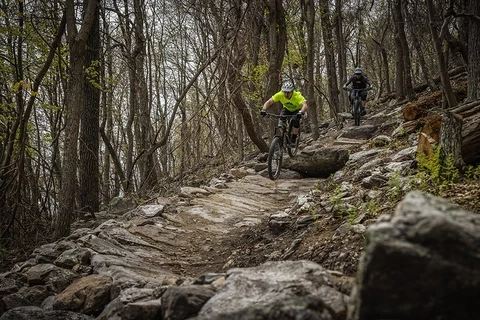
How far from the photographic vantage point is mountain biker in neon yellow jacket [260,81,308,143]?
8.25 m

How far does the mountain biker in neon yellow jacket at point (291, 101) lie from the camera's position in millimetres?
8250

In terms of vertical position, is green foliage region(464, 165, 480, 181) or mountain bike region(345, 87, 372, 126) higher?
mountain bike region(345, 87, 372, 126)

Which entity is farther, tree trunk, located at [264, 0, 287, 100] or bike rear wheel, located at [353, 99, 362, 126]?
bike rear wheel, located at [353, 99, 362, 126]

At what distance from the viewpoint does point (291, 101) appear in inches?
338

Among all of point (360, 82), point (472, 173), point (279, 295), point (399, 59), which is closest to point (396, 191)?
point (472, 173)

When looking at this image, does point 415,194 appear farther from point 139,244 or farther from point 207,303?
point 139,244

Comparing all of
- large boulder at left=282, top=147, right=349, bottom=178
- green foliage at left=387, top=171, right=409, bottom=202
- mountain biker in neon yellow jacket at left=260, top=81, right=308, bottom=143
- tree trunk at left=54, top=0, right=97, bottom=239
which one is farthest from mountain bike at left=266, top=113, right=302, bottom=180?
green foliage at left=387, top=171, right=409, bottom=202

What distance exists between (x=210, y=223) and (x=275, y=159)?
2.85 meters

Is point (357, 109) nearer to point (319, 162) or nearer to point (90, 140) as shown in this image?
point (319, 162)

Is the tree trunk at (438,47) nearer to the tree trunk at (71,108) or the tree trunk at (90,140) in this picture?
the tree trunk at (71,108)

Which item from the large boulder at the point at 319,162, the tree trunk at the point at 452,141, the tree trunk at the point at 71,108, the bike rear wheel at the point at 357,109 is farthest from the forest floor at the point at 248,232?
the bike rear wheel at the point at 357,109

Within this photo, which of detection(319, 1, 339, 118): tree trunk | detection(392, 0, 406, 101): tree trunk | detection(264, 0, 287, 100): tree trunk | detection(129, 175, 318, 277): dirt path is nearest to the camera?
detection(129, 175, 318, 277): dirt path

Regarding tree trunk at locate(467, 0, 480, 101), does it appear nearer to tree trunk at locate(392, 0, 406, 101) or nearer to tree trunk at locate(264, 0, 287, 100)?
tree trunk at locate(264, 0, 287, 100)

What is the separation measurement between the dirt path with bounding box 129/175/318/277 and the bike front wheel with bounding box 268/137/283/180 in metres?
0.21
